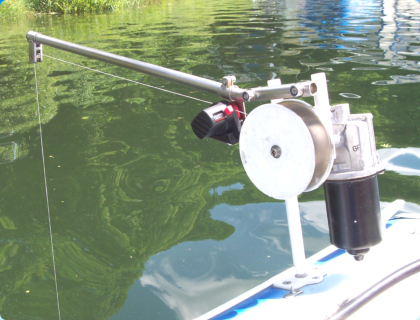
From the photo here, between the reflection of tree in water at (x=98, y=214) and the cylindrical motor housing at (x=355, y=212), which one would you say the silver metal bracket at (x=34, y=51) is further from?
the cylindrical motor housing at (x=355, y=212)

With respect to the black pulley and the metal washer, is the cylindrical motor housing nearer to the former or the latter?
the metal washer

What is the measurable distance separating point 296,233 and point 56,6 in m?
21.2

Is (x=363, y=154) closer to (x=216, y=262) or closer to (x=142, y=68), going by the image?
(x=142, y=68)

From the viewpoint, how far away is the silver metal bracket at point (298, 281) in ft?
5.66

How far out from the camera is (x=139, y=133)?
16.6 feet

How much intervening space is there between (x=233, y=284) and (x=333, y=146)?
1482mm

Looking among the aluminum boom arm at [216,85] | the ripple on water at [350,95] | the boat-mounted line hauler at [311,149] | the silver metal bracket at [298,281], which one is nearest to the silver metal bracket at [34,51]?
the aluminum boom arm at [216,85]

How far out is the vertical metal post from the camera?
5.78 feet

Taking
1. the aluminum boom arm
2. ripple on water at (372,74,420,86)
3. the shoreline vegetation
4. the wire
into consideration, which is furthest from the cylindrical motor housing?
the shoreline vegetation

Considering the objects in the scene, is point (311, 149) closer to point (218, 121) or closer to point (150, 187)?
point (218, 121)

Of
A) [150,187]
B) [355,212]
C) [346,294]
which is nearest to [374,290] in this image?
[346,294]

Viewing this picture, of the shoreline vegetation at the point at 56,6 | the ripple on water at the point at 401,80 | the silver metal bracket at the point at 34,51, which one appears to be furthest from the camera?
the shoreline vegetation at the point at 56,6

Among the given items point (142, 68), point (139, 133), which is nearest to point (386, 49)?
point (139, 133)

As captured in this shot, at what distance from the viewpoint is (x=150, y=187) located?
154 inches
